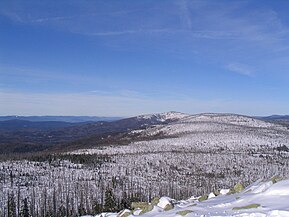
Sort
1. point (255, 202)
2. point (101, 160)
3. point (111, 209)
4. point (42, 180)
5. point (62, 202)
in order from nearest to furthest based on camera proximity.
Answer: point (255, 202), point (111, 209), point (62, 202), point (42, 180), point (101, 160)

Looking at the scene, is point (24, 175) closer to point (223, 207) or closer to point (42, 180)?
point (42, 180)

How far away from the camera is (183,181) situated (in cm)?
13988

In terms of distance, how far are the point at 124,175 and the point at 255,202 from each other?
132 m

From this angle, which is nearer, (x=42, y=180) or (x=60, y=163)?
(x=42, y=180)

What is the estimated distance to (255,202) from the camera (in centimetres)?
1852

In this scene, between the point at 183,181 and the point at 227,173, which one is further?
the point at 227,173

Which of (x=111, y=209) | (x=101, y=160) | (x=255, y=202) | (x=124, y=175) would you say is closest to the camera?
(x=255, y=202)

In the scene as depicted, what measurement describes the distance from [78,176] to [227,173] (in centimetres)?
6996

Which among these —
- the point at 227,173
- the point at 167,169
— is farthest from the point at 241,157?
the point at 167,169

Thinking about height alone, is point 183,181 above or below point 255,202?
below

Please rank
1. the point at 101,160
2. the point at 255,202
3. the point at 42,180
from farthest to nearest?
the point at 101,160 < the point at 42,180 < the point at 255,202

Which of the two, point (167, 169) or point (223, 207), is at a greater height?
point (223, 207)

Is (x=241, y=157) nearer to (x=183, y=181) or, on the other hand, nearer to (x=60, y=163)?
(x=183, y=181)

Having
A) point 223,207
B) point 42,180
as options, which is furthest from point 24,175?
point 223,207
